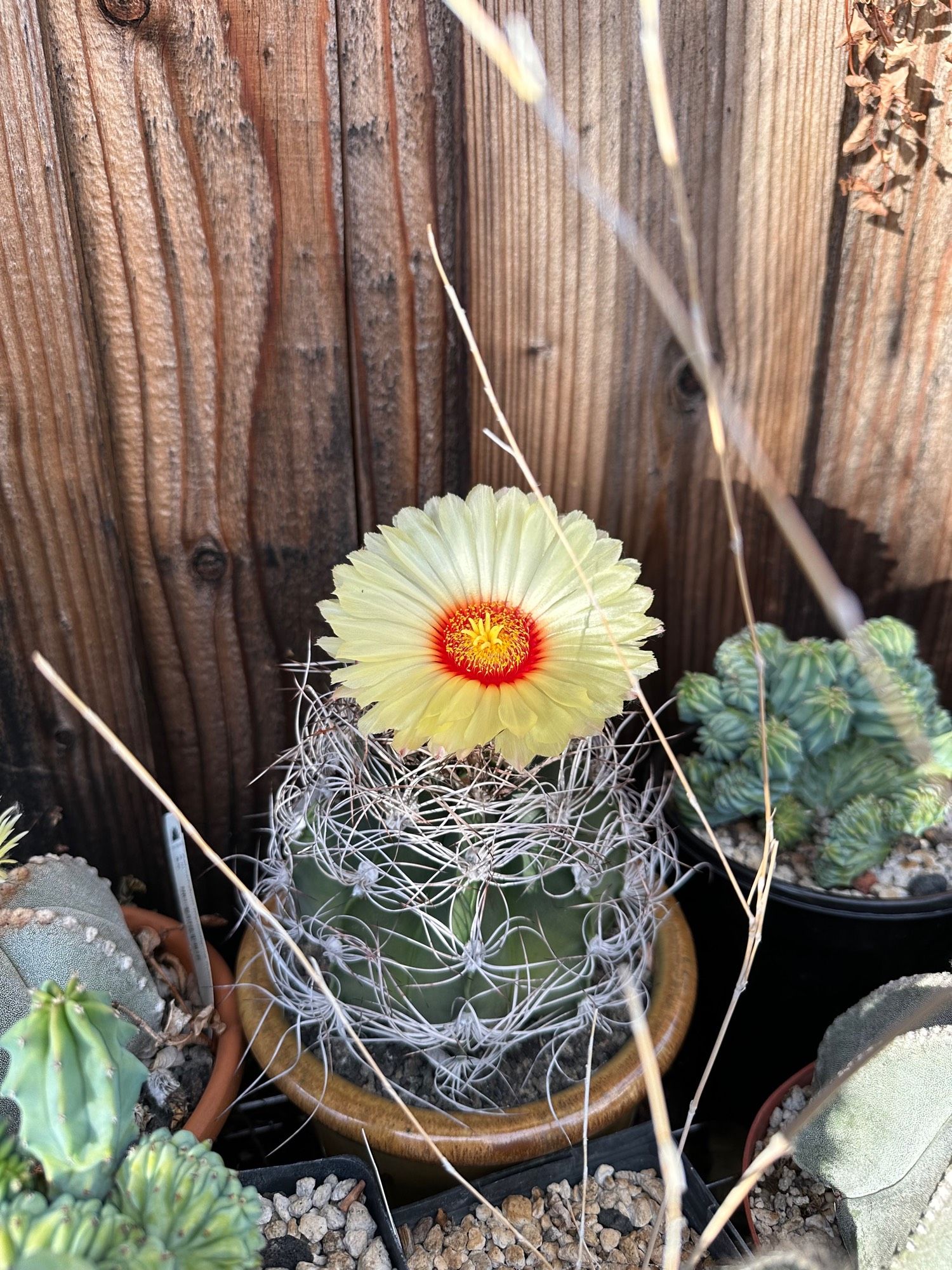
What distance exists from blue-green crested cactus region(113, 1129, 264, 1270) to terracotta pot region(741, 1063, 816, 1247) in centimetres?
45

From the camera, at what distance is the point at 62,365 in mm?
888

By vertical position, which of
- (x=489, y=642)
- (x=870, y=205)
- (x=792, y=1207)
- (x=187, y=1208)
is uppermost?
(x=870, y=205)

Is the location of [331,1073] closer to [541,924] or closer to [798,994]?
[541,924]

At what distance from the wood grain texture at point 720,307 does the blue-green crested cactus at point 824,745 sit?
0.15 m

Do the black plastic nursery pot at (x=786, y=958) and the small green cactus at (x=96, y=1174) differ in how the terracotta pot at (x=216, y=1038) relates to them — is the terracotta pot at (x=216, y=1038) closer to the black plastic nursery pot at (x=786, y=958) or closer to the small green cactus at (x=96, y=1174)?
the small green cactus at (x=96, y=1174)

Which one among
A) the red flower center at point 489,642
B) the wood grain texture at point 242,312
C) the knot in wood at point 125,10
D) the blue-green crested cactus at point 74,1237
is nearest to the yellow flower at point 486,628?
the red flower center at point 489,642

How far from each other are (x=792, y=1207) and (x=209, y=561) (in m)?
0.76

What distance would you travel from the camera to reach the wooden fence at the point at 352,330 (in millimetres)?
855

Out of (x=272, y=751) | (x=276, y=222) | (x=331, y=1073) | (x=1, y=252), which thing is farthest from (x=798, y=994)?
(x=1, y=252)

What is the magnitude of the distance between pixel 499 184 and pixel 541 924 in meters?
0.65

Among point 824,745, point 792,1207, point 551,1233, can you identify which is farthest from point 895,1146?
point 824,745

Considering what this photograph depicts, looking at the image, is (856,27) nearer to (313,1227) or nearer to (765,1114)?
(765,1114)

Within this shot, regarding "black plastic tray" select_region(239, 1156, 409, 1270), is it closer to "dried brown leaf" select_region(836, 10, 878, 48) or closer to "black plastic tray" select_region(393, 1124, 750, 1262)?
"black plastic tray" select_region(393, 1124, 750, 1262)

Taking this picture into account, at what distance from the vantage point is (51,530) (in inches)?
37.0
